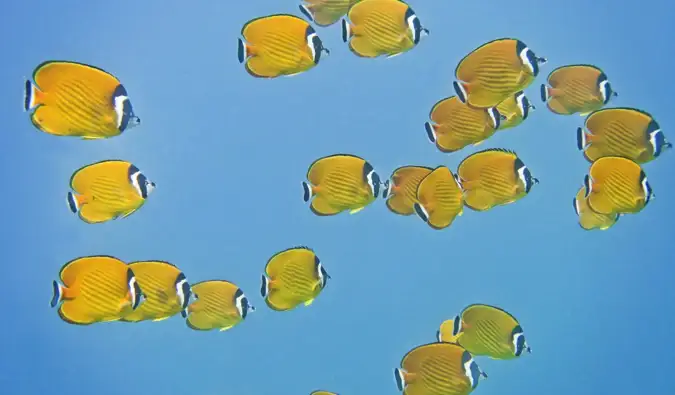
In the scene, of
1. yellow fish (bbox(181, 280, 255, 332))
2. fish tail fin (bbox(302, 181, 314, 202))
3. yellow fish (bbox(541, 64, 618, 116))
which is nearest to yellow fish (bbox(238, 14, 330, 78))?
fish tail fin (bbox(302, 181, 314, 202))

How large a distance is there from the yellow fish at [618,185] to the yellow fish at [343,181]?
1.16m

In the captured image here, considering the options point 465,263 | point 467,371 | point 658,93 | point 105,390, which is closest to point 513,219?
point 465,263

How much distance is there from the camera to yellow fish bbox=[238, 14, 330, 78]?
11.0 ft

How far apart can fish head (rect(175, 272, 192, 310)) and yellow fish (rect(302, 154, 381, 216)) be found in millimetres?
784

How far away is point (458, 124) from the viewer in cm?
349

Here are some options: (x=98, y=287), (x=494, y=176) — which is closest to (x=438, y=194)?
(x=494, y=176)

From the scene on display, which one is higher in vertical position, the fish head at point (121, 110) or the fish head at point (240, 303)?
the fish head at point (121, 110)

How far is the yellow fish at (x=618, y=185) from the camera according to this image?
11.5ft

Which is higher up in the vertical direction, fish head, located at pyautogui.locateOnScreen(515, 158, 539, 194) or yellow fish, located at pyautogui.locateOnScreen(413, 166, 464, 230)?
fish head, located at pyautogui.locateOnScreen(515, 158, 539, 194)

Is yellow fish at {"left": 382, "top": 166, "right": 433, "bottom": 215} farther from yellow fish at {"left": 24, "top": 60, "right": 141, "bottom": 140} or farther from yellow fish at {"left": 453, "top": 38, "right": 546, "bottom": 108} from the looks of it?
yellow fish at {"left": 24, "top": 60, "right": 141, "bottom": 140}

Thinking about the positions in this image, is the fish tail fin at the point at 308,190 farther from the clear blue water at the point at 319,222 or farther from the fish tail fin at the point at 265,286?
the clear blue water at the point at 319,222

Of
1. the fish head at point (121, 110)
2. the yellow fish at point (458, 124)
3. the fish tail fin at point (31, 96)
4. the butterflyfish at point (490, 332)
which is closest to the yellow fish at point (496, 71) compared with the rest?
the yellow fish at point (458, 124)

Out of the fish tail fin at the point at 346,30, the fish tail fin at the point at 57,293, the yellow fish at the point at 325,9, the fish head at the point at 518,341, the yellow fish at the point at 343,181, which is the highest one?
the yellow fish at the point at 325,9

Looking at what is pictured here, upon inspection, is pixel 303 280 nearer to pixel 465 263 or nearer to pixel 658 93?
pixel 465 263
